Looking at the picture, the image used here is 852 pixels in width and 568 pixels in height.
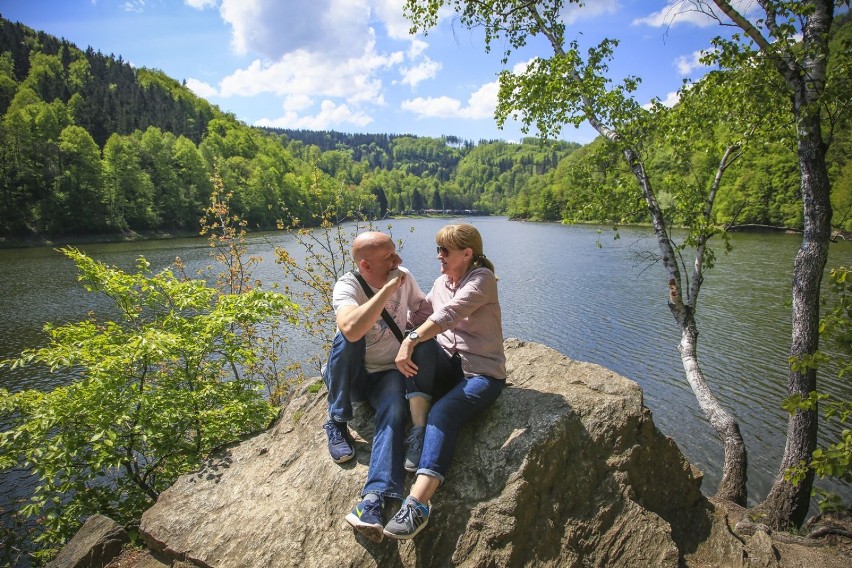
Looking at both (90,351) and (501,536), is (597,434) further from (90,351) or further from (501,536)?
(90,351)

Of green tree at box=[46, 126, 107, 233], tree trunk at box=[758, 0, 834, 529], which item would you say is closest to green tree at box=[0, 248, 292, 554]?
tree trunk at box=[758, 0, 834, 529]

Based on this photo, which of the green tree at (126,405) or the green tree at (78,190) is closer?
the green tree at (126,405)

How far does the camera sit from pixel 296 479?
13.6 ft

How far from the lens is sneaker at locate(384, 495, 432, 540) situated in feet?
10.4

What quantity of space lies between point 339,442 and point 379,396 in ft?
1.73

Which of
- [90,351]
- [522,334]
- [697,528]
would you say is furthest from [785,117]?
[522,334]

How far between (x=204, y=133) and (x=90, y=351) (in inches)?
5505

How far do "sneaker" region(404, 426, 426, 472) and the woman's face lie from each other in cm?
134

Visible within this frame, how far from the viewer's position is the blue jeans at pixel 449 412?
351cm

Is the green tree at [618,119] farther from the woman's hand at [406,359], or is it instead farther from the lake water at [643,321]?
the woman's hand at [406,359]

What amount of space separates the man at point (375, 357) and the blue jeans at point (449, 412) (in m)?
0.21

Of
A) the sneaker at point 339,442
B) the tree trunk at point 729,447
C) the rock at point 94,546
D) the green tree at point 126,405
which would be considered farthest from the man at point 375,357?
the tree trunk at point 729,447

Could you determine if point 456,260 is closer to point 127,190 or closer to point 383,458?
point 383,458

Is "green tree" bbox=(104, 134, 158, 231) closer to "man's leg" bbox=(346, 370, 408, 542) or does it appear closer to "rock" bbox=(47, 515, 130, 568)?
"rock" bbox=(47, 515, 130, 568)
